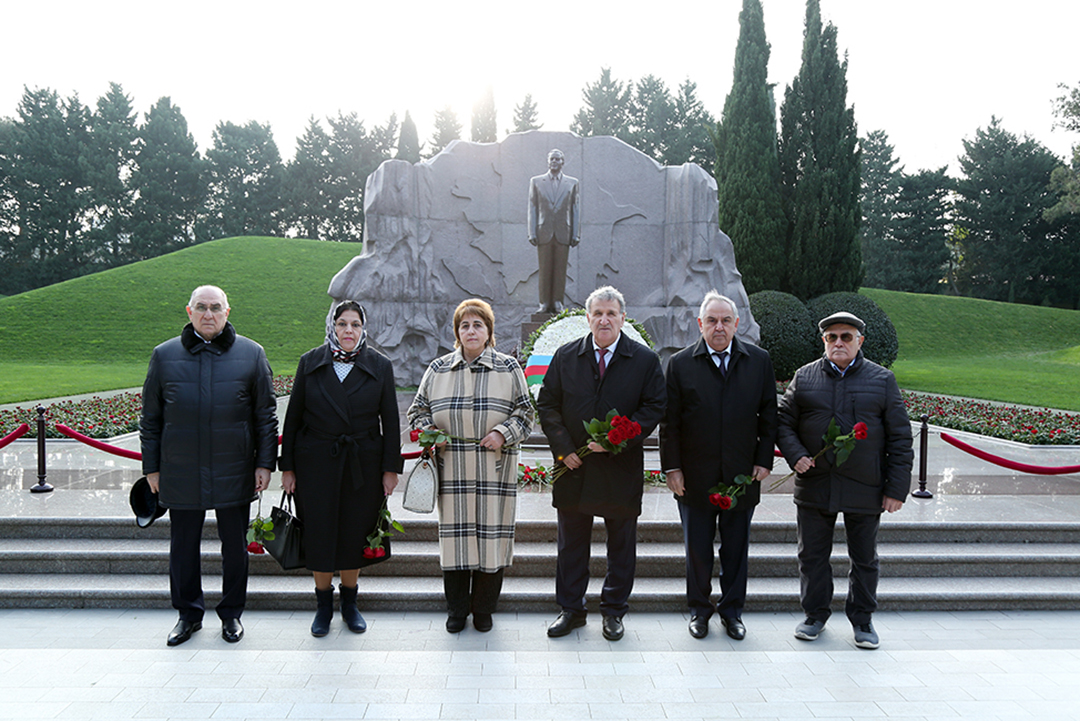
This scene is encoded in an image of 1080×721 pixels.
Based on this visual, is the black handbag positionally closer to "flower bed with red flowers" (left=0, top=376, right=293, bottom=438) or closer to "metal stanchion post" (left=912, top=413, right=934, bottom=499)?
"metal stanchion post" (left=912, top=413, right=934, bottom=499)

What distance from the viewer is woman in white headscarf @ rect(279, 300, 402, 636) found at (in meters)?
3.77

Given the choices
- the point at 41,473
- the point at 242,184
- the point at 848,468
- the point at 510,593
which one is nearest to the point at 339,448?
the point at 510,593

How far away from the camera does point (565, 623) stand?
3883mm

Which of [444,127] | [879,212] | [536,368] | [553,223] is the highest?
[444,127]

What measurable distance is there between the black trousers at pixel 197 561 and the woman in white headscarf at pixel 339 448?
383mm

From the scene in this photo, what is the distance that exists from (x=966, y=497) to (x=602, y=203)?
32.5 ft

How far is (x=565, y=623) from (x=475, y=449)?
1.09 metres

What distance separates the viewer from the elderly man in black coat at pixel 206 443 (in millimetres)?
3744

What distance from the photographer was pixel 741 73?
19.1 meters

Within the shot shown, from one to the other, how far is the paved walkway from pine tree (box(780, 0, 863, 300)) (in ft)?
53.1

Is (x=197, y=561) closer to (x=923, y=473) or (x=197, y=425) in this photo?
(x=197, y=425)

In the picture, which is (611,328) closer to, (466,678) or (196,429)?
(466,678)

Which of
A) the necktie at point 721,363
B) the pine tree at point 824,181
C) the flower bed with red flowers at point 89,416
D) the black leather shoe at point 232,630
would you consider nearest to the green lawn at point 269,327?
the flower bed with red flowers at point 89,416

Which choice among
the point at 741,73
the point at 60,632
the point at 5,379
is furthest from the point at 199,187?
the point at 60,632
